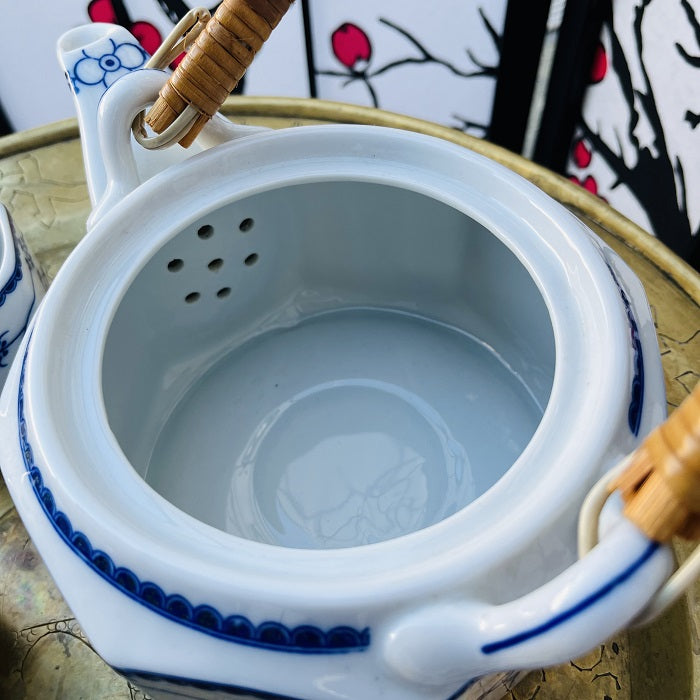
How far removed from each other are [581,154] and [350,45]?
384 mm

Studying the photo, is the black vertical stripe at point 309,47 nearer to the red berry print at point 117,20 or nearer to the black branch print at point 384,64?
the black branch print at point 384,64

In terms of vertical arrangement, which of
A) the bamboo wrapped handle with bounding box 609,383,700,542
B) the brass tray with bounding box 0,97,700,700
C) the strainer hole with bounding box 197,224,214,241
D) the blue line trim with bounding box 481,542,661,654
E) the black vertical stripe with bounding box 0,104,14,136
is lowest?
the black vertical stripe with bounding box 0,104,14,136

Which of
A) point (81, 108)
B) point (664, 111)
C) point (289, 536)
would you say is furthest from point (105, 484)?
point (664, 111)

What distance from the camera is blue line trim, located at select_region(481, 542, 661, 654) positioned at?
269 mm

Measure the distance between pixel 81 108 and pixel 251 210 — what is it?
0.46ft

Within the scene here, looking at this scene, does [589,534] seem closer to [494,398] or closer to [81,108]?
[494,398]

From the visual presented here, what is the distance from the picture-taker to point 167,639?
0.33 meters

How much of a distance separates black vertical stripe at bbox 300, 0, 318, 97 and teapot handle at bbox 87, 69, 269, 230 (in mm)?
634

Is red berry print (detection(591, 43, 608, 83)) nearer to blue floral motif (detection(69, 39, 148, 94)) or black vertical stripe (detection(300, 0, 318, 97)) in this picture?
black vertical stripe (detection(300, 0, 318, 97))

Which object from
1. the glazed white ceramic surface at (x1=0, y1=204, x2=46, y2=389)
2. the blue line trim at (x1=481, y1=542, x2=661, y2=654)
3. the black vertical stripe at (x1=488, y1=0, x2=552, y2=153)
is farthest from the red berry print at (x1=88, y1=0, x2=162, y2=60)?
the blue line trim at (x1=481, y1=542, x2=661, y2=654)

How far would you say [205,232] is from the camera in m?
0.51

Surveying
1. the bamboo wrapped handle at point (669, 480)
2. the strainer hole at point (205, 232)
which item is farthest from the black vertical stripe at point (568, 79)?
the bamboo wrapped handle at point (669, 480)

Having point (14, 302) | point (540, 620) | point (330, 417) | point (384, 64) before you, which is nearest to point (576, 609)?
point (540, 620)

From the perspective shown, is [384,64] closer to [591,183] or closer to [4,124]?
[591,183]
